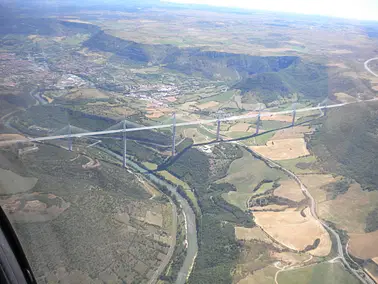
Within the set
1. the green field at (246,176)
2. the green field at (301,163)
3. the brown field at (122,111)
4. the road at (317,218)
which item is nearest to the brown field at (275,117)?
the road at (317,218)

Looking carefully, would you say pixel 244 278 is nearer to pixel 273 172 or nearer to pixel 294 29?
pixel 273 172

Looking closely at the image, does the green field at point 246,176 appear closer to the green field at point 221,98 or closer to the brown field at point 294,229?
the brown field at point 294,229

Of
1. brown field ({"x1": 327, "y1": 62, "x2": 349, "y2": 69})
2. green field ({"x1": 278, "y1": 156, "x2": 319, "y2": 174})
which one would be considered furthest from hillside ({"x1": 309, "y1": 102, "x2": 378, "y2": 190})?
brown field ({"x1": 327, "y1": 62, "x2": 349, "y2": 69})

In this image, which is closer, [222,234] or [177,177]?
[222,234]

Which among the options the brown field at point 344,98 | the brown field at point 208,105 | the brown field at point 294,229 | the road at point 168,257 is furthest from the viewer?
the brown field at point 208,105

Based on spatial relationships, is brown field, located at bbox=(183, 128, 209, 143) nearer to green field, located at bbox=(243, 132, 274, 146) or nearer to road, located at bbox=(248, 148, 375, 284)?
green field, located at bbox=(243, 132, 274, 146)

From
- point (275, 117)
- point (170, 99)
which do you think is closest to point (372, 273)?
point (275, 117)

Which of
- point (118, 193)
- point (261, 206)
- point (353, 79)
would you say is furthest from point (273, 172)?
point (353, 79)
